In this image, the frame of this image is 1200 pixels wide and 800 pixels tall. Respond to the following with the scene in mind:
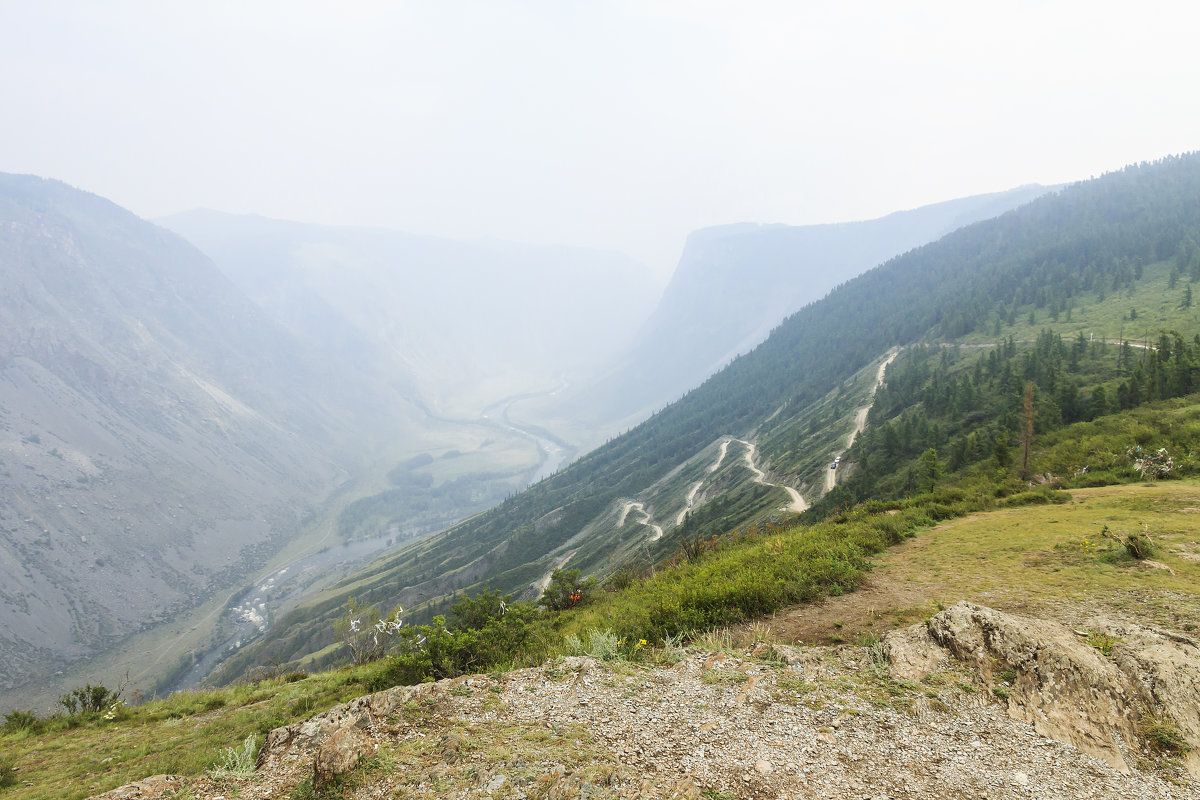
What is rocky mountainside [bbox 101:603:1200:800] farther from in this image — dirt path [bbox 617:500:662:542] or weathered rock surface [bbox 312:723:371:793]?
dirt path [bbox 617:500:662:542]

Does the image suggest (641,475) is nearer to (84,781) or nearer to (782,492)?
(782,492)

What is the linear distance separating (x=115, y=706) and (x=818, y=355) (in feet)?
627

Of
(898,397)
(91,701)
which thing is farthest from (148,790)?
(898,397)

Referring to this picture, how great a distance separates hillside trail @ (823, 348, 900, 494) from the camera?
73.1 m

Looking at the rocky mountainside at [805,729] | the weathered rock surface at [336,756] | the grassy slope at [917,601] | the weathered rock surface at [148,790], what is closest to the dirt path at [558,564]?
the grassy slope at [917,601]

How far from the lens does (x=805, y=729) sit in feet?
30.3

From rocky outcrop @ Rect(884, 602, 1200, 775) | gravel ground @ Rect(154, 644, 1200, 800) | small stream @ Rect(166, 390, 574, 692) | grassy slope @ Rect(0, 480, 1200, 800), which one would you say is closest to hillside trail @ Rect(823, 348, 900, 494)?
grassy slope @ Rect(0, 480, 1200, 800)

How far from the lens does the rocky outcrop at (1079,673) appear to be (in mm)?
8430

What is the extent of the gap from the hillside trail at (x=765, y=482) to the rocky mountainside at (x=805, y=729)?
55.1 metres

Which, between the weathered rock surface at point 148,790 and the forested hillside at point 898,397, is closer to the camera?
the weathered rock surface at point 148,790

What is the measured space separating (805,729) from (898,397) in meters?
99.7

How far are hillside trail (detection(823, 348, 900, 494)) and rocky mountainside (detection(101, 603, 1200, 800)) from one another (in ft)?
200

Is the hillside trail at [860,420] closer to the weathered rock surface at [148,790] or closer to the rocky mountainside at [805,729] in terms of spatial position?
the rocky mountainside at [805,729]

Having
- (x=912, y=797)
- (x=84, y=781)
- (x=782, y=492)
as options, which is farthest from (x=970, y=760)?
(x=782, y=492)
